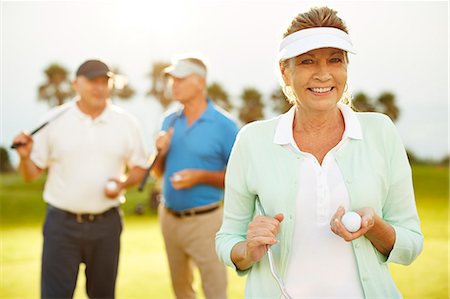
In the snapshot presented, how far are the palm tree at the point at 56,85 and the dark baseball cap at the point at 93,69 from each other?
22.3 metres

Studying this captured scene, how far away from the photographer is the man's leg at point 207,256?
14.2 feet

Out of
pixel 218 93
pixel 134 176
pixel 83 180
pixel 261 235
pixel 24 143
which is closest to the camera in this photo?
pixel 261 235

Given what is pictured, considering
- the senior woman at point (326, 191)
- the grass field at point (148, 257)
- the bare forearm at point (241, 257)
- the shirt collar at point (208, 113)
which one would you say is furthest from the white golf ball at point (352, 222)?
the grass field at point (148, 257)

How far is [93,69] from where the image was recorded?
169 inches

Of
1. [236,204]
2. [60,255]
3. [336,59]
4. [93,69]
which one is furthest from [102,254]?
[336,59]

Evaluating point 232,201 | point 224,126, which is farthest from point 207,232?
point 232,201

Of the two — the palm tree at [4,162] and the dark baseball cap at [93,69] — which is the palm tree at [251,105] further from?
the dark baseball cap at [93,69]

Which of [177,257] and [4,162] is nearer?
[177,257]

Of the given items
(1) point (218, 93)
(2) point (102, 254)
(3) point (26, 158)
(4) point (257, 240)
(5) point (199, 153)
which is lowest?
(1) point (218, 93)

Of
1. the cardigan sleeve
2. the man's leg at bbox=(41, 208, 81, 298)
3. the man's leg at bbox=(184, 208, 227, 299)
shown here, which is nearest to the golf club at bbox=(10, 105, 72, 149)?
the man's leg at bbox=(41, 208, 81, 298)

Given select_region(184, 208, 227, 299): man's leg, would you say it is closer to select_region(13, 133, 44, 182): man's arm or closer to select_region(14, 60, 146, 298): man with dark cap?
select_region(14, 60, 146, 298): man with dark cap

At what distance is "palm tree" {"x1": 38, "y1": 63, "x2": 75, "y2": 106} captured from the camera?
26062 mm

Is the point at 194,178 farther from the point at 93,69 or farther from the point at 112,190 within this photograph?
the point at 93,69

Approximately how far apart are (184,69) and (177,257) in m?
1.29
